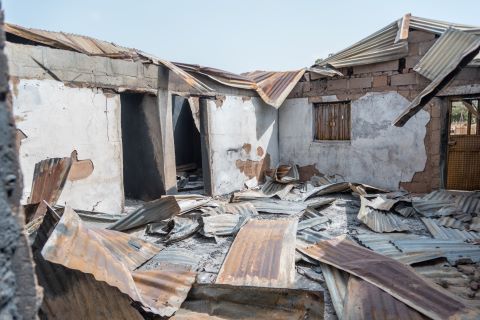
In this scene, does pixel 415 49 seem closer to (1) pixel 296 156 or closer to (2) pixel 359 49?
(2) pixel 359 49

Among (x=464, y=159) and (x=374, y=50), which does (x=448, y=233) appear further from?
(x=374, y=50)

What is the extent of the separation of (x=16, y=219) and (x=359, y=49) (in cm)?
870

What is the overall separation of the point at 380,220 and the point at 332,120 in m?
3.92

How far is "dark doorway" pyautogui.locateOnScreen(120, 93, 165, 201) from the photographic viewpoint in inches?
260

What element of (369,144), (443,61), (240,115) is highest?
(443,61)

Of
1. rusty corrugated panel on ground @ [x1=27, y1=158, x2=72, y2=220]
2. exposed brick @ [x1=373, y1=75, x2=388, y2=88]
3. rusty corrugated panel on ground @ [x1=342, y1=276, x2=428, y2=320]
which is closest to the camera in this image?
rusty corrugated panel on ground @ [x1=342, y1=276, x2=428, y2=320]

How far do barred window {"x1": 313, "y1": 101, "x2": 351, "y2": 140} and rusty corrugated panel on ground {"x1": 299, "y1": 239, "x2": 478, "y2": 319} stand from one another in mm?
4939

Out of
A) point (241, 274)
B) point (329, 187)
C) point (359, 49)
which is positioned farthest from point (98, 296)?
point (359, 49)

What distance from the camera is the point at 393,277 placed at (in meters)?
3.22

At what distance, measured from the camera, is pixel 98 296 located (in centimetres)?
220

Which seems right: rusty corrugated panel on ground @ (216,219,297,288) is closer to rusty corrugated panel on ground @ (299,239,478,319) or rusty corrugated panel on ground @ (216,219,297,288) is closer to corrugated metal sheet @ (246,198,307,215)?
rusty corrugated panel on ground @ (299,239,478,319)

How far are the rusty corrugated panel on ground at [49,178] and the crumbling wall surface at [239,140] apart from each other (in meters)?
3.49

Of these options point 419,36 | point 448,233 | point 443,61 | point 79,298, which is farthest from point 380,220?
point 79,298

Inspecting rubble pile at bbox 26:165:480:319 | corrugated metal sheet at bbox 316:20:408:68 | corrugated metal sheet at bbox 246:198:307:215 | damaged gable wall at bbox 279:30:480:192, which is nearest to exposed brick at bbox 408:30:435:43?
damaged gable wall at bbox 279:30:480:192
